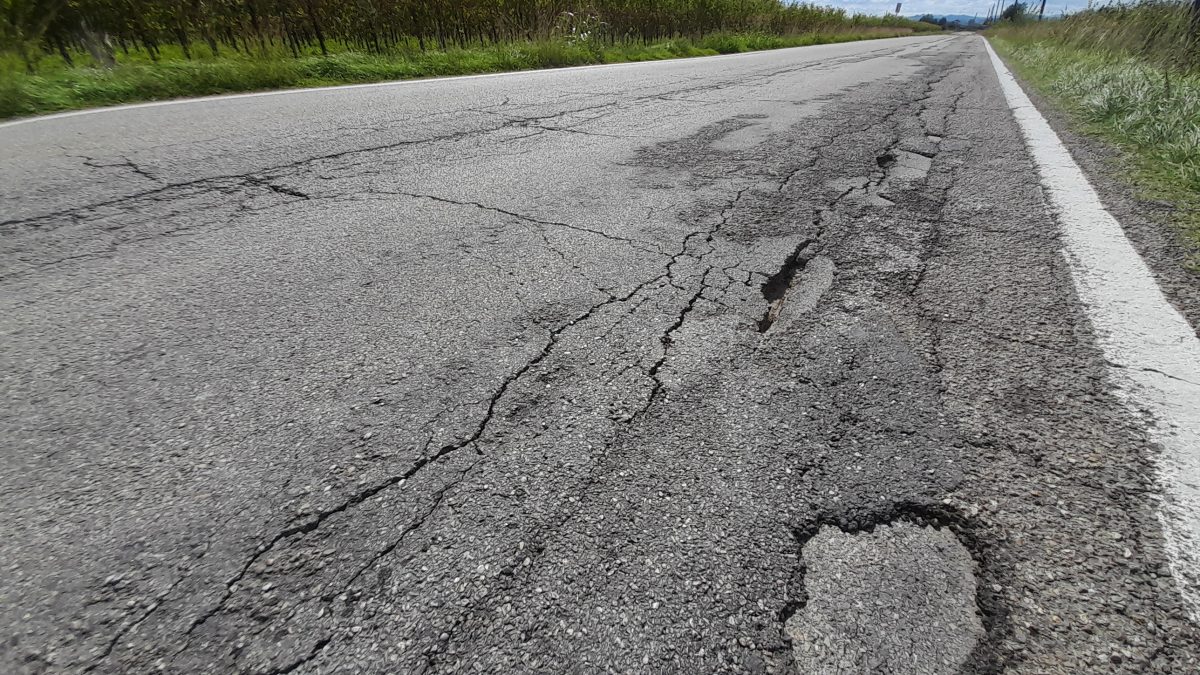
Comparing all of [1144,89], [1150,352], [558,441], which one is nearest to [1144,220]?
[1150,352]

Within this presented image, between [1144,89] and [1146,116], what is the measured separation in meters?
1.28

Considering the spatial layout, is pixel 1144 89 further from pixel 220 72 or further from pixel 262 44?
pixel 262 44

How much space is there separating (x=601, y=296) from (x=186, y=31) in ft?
29.3

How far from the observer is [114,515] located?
1117mm

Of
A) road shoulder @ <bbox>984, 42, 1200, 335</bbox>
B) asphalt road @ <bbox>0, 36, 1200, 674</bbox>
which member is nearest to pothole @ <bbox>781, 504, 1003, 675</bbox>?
asphalt road @ <bbox>0, 36, 1200, 674</bbox>

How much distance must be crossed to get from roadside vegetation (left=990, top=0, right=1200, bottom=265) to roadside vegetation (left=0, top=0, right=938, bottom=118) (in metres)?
7.65

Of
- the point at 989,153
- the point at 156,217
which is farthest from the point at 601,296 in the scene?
the point at 989,153

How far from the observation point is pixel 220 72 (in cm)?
570

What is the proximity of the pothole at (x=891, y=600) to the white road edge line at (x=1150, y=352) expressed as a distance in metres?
0.37

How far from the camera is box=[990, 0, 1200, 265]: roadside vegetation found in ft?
9.49

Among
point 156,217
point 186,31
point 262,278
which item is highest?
point 186,31

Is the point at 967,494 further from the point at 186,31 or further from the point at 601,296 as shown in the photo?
the point at 186,31

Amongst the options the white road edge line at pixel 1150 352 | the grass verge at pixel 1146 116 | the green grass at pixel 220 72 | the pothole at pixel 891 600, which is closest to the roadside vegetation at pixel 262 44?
the green grass at pixel 220 72

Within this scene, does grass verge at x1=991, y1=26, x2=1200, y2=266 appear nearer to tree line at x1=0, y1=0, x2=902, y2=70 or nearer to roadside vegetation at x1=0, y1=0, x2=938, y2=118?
roadside vegetation at x1=0, y1=0, x2=938, y2=118
